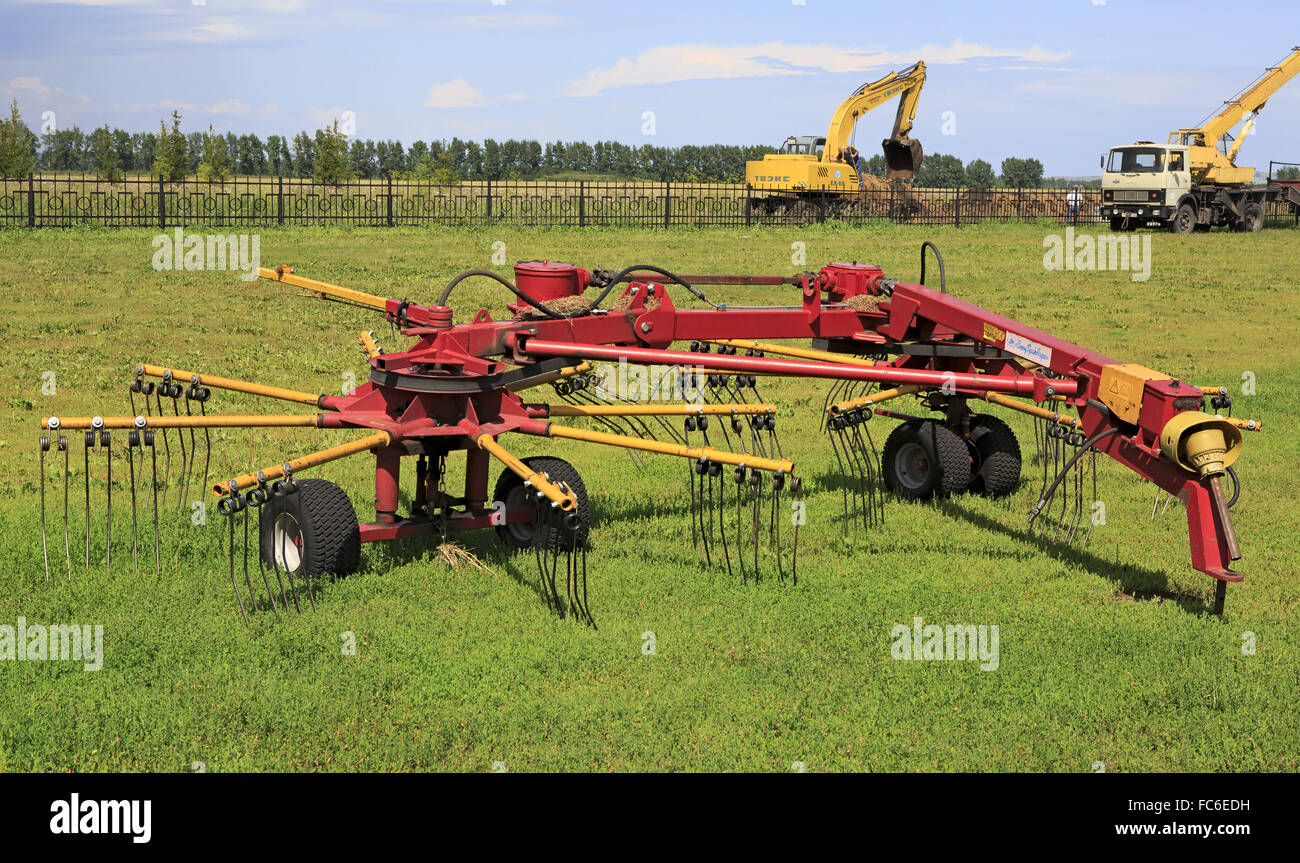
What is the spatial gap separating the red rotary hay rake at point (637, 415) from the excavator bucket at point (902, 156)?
33747mm

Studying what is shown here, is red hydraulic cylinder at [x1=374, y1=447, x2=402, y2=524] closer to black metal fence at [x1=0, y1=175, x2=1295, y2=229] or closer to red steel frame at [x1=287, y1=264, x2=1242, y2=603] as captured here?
red steel frame at [x1=287, y1=264, x2=1242, y2=603]

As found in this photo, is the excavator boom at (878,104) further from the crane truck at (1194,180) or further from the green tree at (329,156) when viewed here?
the green tree at (329,156)

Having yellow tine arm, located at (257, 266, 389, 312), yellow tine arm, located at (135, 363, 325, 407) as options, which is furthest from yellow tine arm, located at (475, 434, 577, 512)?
yellow tine arm, located at (257, 266, 389, 312)

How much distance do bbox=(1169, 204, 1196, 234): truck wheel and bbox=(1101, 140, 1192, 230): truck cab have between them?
14.2 inches

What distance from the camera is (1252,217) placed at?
40.2m

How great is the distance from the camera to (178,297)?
61.3 ft

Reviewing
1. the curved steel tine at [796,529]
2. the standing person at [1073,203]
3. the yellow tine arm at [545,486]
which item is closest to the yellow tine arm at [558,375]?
the yellow tine arm at [545,486]

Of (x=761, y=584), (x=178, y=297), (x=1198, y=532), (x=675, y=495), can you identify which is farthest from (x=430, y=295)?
(x=1198, y=532)

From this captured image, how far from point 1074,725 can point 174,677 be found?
430 cm

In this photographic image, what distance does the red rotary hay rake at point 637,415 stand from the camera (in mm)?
6551

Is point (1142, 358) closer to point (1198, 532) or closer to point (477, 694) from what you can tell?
point (1198, 532)

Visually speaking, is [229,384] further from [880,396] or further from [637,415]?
[880,396]

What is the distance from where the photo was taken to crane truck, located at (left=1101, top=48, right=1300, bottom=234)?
120 ft

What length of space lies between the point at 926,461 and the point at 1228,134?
35963mm
